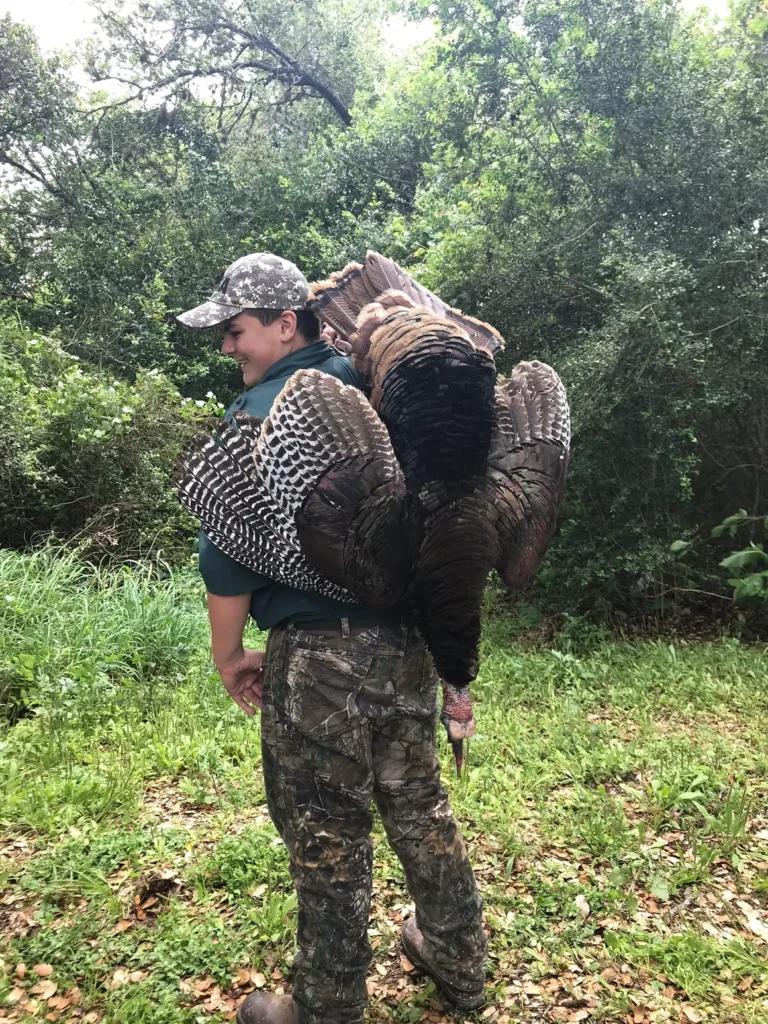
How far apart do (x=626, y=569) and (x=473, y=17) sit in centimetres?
512

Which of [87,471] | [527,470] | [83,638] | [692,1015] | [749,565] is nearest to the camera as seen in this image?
[527,470]

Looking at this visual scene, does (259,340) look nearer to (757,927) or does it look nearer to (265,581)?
(265,581)

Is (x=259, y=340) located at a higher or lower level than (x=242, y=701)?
higher

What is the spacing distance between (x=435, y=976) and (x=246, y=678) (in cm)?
118

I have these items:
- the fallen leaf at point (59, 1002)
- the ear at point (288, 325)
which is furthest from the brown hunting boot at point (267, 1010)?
the ear at point (288, 325)

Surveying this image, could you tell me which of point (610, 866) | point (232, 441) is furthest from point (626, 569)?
point (232, 441)

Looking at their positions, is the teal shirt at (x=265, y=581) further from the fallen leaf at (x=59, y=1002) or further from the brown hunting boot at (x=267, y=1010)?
the fallen leaf at (x=59, y=1002)

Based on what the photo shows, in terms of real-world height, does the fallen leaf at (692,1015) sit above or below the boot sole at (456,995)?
below

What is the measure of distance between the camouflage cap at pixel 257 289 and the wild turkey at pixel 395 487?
0.25 metres

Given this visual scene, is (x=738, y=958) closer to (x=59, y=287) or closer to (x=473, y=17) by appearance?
(x=473, y=17)

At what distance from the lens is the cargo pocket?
5.92 ft

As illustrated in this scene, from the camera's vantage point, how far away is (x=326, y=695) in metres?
1.81

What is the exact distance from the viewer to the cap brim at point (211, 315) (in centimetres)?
188

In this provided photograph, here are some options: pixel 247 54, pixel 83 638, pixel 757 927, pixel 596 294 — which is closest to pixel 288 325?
pixel 757 927
